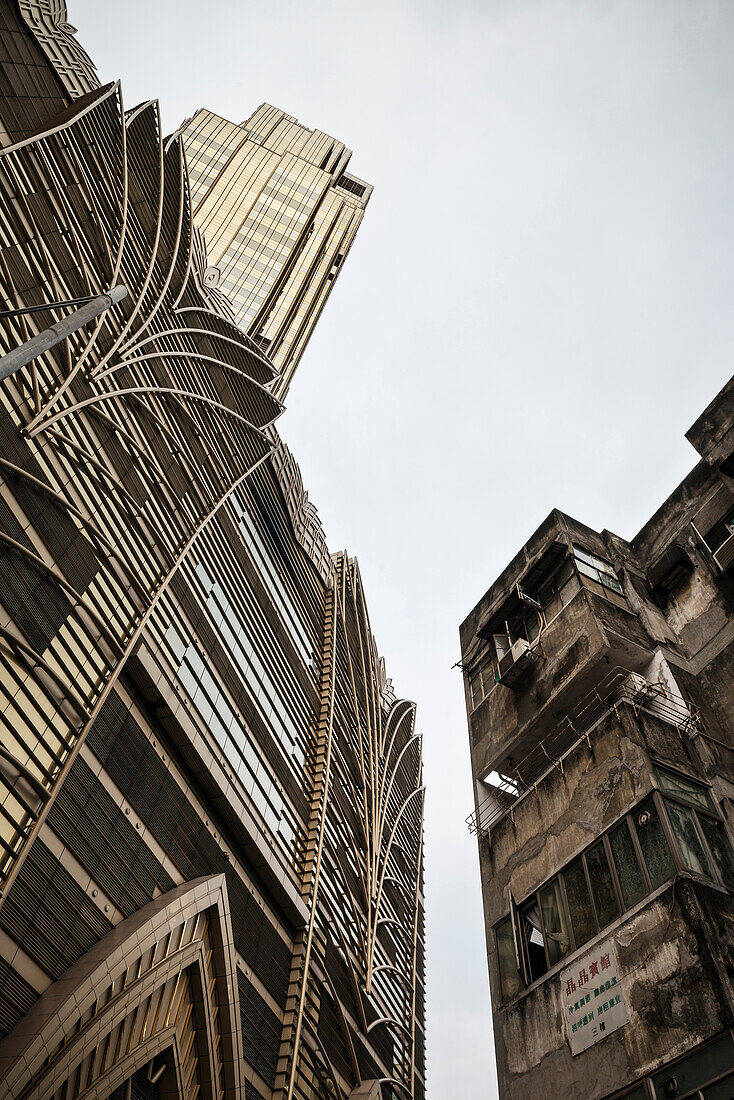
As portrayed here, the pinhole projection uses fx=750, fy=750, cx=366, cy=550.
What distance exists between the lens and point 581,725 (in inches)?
790

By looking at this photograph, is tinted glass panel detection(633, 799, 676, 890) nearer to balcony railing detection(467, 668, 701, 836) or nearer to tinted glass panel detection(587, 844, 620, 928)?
tinted glass panel detection(587, 844, 620, 928)

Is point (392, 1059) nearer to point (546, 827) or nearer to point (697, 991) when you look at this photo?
point (546, 827)

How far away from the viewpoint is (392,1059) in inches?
1123

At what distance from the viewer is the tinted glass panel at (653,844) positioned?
571 inches

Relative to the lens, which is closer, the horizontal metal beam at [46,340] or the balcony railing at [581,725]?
the horizontal metal beam at [46,340]

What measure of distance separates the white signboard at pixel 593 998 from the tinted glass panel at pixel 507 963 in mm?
1988

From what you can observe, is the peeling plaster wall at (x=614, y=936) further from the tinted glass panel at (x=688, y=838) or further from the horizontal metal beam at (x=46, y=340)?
the horizontal metal beam at (x=46, y=340)

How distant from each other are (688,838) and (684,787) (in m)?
1.49

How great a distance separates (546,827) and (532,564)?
9208mm

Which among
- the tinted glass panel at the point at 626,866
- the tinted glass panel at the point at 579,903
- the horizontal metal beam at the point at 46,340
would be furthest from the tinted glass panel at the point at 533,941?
the horizontal metal beam at the point at 46,340

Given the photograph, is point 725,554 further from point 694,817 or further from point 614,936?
point 614,936

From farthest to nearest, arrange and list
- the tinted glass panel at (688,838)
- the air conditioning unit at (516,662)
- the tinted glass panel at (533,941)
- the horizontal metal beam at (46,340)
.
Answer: the air conditioning unit at (516,662) → the tinted glass panel at (533,941) → the tinted glass panel at (688,838) → the horizontal metal beam at (46,340)

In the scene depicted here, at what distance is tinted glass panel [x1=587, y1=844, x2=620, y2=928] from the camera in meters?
15.3

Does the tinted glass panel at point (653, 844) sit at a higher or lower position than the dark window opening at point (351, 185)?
lower
